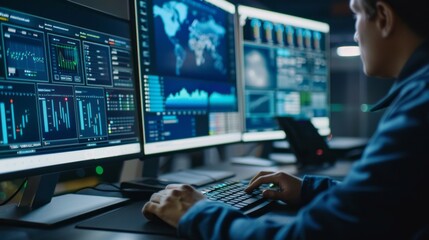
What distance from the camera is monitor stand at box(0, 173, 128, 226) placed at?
819mm

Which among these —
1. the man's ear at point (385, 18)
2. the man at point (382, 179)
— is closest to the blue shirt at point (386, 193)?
the man at point (382, 179)

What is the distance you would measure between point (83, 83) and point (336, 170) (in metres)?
0.99

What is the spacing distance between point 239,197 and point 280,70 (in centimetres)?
97

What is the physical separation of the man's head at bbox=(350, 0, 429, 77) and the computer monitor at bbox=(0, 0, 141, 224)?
0.60 metres

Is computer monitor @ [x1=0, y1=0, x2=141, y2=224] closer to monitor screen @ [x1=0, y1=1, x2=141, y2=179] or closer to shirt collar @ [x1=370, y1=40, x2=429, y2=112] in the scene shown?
monitor screen @ [x1=0, y1=1, x2=141, y2=179]

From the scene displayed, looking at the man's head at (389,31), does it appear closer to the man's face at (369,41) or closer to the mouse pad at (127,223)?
the man's face at (369,41)

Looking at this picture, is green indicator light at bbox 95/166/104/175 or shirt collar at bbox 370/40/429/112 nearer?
shirt collar at bbox 370/40/429/112

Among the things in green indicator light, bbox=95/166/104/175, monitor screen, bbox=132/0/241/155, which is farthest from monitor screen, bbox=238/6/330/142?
green indicator light, bbox=95/166/104/175

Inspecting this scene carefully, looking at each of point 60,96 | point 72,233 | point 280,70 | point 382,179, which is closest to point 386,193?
point 382,179

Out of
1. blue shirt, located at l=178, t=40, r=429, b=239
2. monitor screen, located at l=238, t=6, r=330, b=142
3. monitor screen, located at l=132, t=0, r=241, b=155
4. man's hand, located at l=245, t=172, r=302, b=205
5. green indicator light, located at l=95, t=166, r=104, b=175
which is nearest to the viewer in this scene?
blue shirt, located at l=178, t=40, r=429, b=239

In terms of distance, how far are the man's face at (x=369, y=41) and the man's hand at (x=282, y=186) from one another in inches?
12.8

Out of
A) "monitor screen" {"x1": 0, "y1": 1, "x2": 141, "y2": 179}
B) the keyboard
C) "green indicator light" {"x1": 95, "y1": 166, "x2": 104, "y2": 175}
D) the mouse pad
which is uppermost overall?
"monitor screen" {"x1": 0, "y1": 1, "x2": 141, "y2": 179}

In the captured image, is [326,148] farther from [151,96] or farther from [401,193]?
[401,193]

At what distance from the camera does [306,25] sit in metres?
1.93
